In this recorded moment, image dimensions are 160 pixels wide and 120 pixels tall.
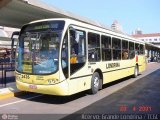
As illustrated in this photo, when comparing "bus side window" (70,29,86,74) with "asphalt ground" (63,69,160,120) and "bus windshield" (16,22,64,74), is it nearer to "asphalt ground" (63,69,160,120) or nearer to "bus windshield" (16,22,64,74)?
"bus windshield" (16,22,64,74)

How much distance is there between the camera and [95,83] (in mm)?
11469

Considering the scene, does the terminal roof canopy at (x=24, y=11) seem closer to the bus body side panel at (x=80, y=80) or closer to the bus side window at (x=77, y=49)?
the bus side window at (x=77, y=49)

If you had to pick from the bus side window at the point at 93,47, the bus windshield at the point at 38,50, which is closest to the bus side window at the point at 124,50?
the bus side window at the point at 93,47

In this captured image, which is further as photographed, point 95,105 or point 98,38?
point 98,38

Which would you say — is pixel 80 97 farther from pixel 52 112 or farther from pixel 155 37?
pixel 155 37

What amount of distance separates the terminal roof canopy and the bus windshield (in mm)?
2306

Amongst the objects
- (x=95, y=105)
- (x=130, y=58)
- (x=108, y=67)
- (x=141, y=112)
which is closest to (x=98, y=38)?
(x=108, y=67)

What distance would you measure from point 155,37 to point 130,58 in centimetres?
13230

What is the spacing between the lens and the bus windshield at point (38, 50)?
928 cm

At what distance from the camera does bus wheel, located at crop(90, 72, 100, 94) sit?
1121cm

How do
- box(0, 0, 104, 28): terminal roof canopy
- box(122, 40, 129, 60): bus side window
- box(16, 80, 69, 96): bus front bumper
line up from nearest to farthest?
box(16, 80, 69, 96): bus front bumper < box(0, 0, 104, 28): terminal roof canopy < box(122, 40, 129, 60): bus side window

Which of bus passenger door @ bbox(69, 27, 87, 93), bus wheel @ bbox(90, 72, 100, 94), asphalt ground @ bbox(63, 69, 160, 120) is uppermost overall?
bus passenger door @ bbox(69, 27, 87, 93)

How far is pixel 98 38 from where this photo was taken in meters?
12.0

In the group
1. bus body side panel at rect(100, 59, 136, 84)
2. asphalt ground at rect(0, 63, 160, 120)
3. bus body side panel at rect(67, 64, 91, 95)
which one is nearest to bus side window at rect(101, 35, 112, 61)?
bus body side panel at rect(100, 59, 136, 84)
